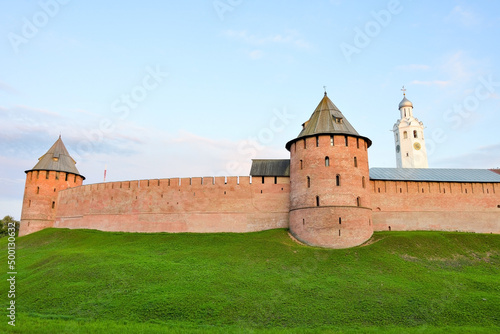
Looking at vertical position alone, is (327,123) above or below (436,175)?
above

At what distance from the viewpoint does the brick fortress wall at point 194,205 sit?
25.1 metres

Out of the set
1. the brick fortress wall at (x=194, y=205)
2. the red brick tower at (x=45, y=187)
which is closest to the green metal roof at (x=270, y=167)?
the brick fortress wall at (x=194, y=205)

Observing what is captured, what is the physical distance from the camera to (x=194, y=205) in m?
26.1

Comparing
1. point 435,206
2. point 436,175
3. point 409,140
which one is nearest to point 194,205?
point 435,206

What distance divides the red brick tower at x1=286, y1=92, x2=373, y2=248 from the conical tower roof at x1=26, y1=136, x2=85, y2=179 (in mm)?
23124

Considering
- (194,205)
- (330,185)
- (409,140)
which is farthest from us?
(409,140)

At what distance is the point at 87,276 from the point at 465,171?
27668 millimetres

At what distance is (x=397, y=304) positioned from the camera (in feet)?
45.3

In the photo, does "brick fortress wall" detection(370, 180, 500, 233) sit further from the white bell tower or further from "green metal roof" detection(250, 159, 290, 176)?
the white bell tower

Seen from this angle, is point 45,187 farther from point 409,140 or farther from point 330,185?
point 409,140

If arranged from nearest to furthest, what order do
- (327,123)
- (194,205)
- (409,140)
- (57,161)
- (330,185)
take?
(330,185)
(327,123)
(194,205)
(57,161)
(409,140)

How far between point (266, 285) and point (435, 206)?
16337 millimetres

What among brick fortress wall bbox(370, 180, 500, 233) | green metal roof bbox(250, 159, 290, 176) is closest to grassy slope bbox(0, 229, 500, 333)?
brick fortress wall bbox(370, 180, 500, 233)

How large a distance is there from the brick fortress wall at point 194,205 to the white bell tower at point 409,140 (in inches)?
1140
